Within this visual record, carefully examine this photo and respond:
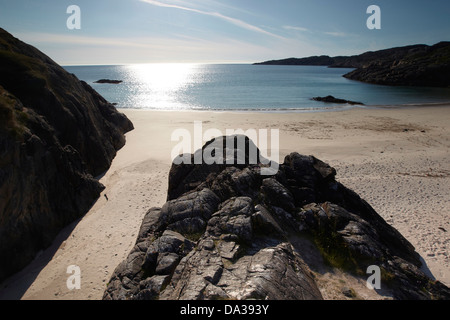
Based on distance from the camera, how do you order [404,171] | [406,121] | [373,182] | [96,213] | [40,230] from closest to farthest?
[40,230] → [96,213] → [373,182] → [404,171] → [406,121]

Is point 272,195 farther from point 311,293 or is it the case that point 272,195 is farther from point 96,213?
point 96,213

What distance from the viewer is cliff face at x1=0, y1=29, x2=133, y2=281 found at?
10.6 meters

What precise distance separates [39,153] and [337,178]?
62.9 feet

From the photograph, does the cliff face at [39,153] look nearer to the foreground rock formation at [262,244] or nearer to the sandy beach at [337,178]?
the sandy beach at [337,178]

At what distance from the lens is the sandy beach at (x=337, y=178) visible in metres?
10.6

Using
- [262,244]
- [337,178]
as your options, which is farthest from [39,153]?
[337,178]

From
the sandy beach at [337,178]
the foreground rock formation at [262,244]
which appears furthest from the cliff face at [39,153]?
the foreground rock formation at [262,244]

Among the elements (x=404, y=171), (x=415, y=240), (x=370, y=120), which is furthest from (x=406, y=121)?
(x=415, y=240)

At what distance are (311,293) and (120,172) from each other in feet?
56.7

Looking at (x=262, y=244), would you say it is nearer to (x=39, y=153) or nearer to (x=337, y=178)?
(x=39, y=153)

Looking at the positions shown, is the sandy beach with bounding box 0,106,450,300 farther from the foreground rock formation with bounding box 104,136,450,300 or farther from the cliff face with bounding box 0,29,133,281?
the foreground rock formation with bounding box 104,136,450,300

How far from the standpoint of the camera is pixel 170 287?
7.39 meters

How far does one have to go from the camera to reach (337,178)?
755 inches

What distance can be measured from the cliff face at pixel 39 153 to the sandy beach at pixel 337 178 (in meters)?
0.85
